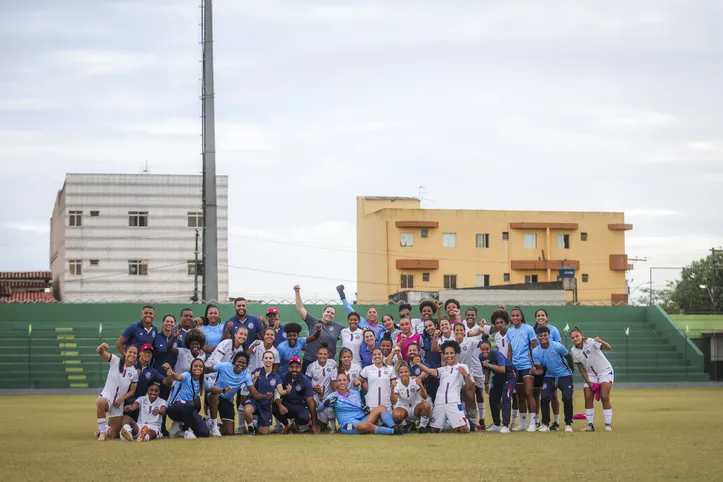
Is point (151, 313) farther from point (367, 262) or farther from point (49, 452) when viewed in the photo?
point (367, 262)

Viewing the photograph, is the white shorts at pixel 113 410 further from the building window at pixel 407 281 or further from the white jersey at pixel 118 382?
the building window at pixel 407 281

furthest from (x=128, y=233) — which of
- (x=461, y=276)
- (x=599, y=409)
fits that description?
(x=599, y=409)

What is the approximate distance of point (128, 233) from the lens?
209 feet

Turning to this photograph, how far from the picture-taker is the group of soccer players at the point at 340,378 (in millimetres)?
15039

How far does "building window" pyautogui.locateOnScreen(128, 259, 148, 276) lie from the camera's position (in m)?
63.1

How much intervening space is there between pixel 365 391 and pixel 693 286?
249 feet

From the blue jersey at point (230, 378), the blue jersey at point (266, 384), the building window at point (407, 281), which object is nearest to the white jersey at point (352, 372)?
the blue jersey at point (266, 384)

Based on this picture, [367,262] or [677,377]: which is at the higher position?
[367,262]

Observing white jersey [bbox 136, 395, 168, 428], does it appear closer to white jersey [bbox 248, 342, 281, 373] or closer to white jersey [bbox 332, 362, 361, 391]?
white jersey [bbox 248, 342, 281, 373]

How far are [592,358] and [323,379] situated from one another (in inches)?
168

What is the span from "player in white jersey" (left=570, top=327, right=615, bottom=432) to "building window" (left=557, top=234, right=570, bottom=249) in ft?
190

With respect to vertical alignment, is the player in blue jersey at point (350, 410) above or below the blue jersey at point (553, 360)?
below

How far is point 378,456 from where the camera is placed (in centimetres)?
1208

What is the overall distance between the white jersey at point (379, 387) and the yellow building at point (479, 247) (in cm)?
5414
